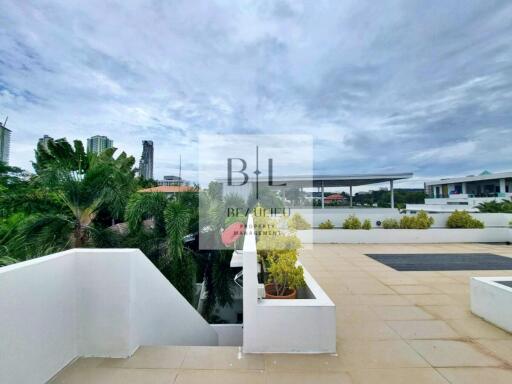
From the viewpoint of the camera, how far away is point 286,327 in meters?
2.69

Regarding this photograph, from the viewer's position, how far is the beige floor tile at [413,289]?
15.4 ft

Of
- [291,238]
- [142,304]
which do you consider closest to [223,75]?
[291,238]

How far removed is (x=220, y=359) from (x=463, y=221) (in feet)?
39.3

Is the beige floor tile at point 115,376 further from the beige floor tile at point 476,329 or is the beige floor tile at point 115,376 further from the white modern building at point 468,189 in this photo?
the white modern building at point 468,189

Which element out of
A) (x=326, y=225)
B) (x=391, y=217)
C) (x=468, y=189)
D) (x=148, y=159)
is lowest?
(x=326, y=225)

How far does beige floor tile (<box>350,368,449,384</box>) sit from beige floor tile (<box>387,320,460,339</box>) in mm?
740

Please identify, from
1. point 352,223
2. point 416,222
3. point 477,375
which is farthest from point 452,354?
point 416,222

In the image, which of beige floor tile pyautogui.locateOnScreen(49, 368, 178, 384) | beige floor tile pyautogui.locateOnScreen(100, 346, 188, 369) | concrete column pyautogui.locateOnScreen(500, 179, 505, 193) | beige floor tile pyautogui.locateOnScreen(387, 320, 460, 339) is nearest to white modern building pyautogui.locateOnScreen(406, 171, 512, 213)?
concrete column pyautogui.locateOnScreen(500, 179, 505, 193)

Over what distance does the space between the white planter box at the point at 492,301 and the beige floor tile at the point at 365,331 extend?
4.60 feet

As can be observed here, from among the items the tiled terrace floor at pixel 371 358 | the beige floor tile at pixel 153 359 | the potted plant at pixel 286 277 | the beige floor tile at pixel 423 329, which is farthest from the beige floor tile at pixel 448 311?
the beige floor tile at pixel 153 359

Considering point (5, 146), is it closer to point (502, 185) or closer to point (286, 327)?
point (286, 327)

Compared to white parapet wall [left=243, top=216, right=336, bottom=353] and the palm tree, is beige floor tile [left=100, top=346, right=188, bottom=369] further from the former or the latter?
the palm tree

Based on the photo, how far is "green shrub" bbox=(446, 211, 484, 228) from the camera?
34.5 ft

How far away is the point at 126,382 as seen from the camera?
222 cm
